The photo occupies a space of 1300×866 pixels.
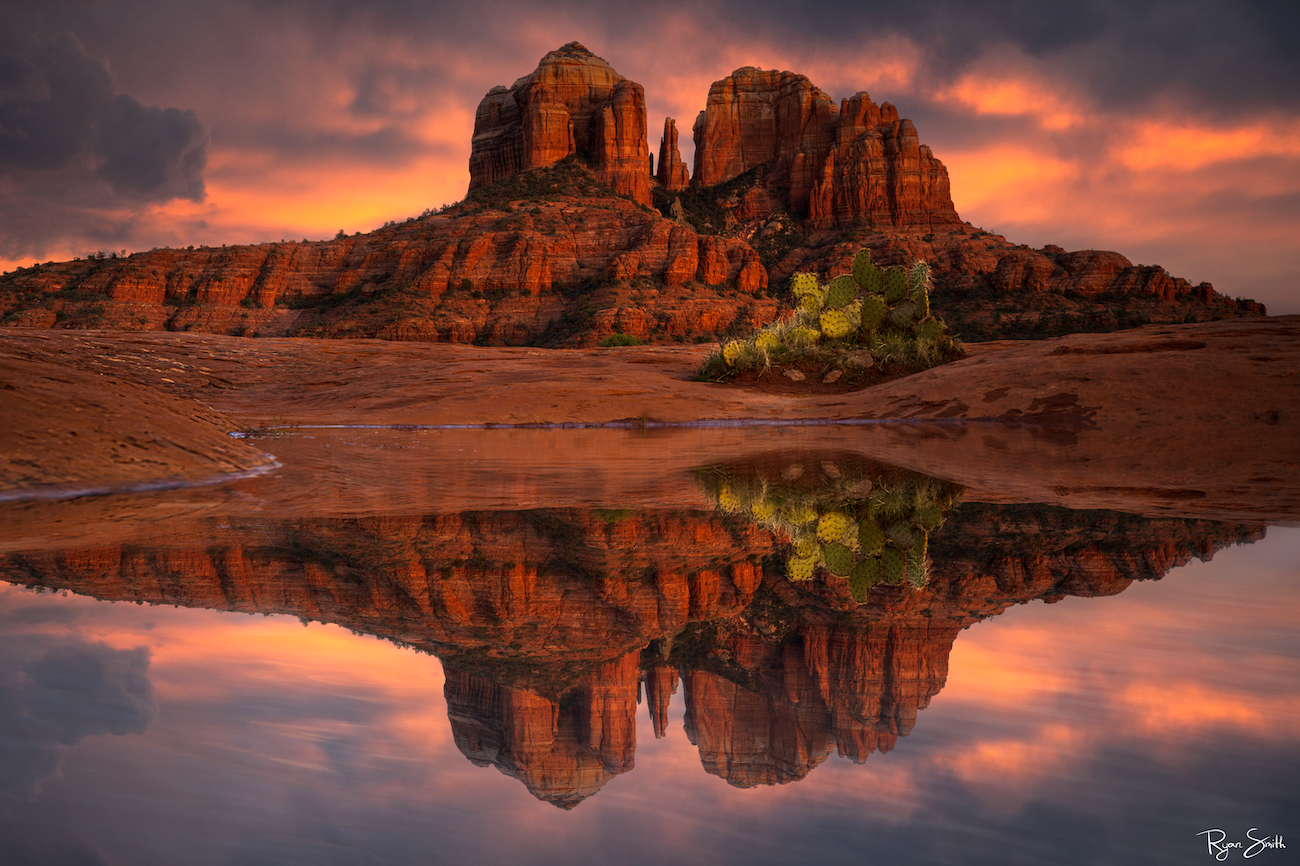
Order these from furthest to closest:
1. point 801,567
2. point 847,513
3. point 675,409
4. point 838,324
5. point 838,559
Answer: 1. point 838,324
2. point 675,409
3. point 847,513
4. point 838,559
5. point 801,567

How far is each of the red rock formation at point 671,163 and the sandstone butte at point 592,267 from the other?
12.3m

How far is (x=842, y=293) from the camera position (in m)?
24.3

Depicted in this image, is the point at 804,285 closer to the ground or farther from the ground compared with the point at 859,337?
farther from the ground

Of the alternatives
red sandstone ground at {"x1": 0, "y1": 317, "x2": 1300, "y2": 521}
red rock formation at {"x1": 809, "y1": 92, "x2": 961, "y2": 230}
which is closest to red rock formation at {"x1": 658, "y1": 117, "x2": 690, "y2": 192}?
red rock formation at {"x1": 809, "y1": 92, "x2": 961, "y2": 230}

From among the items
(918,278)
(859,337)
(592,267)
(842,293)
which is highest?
(592,267)

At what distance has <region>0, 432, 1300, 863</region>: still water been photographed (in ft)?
4.07

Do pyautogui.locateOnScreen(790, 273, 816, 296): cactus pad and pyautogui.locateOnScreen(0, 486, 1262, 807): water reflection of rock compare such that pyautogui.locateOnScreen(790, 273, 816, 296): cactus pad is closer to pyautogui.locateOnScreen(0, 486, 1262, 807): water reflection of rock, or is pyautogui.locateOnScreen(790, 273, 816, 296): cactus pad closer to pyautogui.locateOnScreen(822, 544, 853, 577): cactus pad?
pyautogui.locateOnScreen(0, 486, 1262, 807): water reflection of rock

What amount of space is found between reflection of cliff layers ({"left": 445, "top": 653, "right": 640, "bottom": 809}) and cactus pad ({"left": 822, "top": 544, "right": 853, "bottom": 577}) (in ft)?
4.66

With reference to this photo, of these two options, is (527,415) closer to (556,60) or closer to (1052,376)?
(1052,376)

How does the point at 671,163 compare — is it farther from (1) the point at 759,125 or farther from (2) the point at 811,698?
(2) the point at 811,698

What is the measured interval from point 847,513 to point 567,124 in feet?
374
